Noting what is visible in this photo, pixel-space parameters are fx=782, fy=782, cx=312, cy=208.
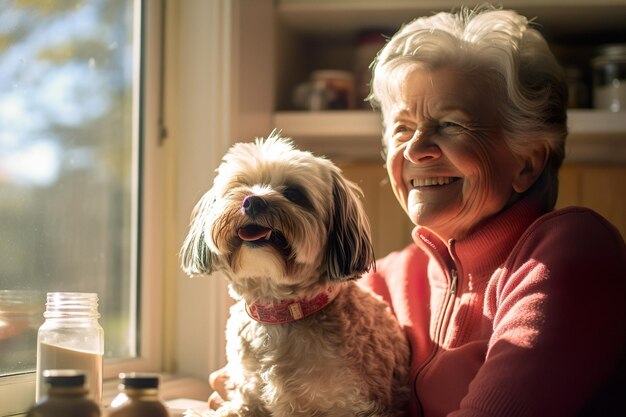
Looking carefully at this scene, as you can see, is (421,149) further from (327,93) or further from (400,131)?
(327,93)

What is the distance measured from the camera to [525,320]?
1239 mm

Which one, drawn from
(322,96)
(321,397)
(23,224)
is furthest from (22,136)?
(322,96)

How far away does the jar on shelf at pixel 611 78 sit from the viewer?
2279 millimetres

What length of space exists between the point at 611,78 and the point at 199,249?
143 cm

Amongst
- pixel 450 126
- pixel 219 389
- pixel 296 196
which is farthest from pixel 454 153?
pixel 219 389

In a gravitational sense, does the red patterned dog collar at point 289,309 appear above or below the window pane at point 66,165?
below

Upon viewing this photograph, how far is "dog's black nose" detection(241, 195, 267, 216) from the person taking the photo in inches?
53.4

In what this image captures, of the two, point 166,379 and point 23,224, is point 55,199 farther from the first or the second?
point 166,379

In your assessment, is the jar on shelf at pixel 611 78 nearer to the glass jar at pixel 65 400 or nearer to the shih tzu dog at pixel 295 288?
the shih tzu dog at pixel 295 288

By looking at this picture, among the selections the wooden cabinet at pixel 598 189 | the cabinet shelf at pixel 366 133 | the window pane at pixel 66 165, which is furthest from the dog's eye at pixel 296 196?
the wooden cabinet at pixel 598 189

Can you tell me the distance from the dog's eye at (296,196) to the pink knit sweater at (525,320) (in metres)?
0.30

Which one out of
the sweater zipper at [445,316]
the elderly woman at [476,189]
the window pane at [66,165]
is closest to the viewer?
→ the elderly woman at [476,189]

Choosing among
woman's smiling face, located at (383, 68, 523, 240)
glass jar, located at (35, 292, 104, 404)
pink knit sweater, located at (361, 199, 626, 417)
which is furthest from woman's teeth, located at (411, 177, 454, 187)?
glass jar, located at (35, 292, 104, 404)

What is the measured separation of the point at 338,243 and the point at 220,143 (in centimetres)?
81
